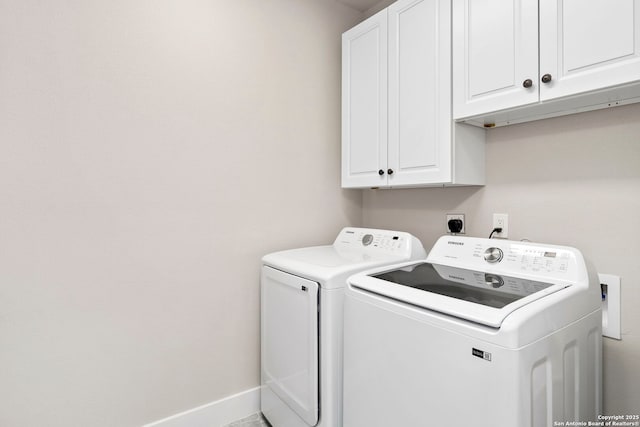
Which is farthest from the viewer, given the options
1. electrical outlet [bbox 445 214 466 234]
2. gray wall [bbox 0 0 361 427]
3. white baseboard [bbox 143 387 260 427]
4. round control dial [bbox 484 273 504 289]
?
electrical outlet [bbox 445 214 466 234]

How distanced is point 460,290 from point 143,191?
1.42m

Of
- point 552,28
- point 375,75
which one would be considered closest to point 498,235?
point 552,28

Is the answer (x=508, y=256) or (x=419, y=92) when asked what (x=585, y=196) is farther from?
(x=419, y=92)

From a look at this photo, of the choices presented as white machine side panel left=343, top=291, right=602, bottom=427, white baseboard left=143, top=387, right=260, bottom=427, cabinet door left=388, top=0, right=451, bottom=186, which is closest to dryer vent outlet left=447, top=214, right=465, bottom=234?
cabinet door left=388, top=0, right=451, bottom=186

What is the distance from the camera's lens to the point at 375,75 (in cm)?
184

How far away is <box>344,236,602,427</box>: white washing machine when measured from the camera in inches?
32.4

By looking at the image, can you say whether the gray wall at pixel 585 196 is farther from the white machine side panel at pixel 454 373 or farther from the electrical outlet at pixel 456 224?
the white machine side panel at pixel 454 373

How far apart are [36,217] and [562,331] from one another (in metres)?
1.91

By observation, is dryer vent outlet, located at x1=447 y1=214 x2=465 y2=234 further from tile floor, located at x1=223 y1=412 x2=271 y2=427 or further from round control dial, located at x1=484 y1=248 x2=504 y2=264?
tile floor, located at x1=223 y1=412 x2=271 y2=427

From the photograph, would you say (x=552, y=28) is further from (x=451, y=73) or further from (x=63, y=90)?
(x=63, y=90)

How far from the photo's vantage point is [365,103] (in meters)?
1.91

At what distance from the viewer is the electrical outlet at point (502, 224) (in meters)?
1.60

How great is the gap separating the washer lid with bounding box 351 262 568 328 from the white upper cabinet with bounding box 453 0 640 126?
678 mm

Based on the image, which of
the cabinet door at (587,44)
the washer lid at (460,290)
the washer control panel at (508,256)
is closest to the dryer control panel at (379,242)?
the washer control panel at (508,256)
